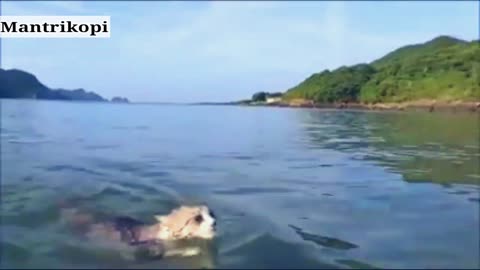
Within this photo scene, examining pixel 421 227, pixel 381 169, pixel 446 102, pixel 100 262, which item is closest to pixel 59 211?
pixel 100 262

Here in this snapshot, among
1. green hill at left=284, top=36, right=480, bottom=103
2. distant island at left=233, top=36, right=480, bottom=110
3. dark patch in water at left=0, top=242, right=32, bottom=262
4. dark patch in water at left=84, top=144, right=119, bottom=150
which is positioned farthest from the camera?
green hill at left=284, top=36, right=480, bottom=103

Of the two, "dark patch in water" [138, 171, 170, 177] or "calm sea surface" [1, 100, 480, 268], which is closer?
"calm sea surface" [1, 100, 480, 268]

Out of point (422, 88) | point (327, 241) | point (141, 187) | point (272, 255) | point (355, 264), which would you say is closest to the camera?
point (355, 264)

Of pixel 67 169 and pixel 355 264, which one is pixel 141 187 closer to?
pixel 67 169

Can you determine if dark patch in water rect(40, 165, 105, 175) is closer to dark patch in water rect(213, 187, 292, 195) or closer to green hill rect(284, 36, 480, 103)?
dark patch in water rect(213, 187, 292, 195)

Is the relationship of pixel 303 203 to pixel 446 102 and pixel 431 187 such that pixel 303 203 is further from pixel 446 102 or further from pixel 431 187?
pixel 446 102

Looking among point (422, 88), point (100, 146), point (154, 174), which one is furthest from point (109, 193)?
point (422, 88)

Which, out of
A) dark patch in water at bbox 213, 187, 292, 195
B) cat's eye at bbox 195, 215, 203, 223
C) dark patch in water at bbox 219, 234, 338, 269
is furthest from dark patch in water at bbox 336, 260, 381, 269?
dark patch in water at bbox 213, 187, 292, 195

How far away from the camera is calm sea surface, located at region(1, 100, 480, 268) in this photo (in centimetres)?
984

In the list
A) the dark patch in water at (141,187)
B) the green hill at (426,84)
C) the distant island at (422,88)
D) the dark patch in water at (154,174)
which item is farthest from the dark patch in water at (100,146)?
the green hill at (426,84)

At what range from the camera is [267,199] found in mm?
14984

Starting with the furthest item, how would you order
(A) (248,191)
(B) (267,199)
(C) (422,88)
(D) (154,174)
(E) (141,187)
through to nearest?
(C) (422,88), (D) (154,174), (E) (141,187), (A) (248,191), (B) (267,199)

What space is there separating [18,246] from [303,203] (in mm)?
6557

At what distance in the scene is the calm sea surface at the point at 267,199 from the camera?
9836 millimetres
